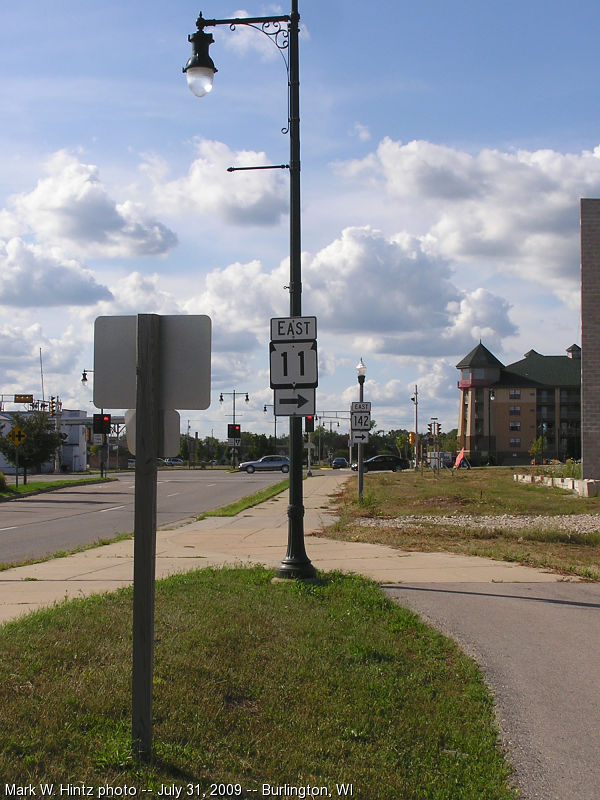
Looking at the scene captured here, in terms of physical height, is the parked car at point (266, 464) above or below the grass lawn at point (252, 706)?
below

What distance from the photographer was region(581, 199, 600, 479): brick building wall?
112 feet

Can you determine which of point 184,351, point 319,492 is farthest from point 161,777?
point 319,492

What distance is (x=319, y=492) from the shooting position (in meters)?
37.6

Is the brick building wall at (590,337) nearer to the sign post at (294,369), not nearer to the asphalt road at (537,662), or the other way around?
the asphalt road at (537,662)

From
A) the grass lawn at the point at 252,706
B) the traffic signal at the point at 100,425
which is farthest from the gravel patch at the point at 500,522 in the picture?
the traffic signal at the point at 100,425

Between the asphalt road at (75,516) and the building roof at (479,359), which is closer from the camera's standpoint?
the asphalt road at (75,516)

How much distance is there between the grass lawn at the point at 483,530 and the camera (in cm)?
1377

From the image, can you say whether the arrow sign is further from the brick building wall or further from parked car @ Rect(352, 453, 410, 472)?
parked car @ Rect(352, 453, 410, 472)

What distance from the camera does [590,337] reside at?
34406 mm

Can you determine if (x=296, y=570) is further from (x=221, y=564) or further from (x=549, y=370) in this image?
(x=549, y=370)

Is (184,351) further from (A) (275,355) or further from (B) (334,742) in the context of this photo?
(A) (275,355)

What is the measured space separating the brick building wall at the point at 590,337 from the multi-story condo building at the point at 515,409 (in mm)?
68181

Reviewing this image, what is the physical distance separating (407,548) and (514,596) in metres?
5.02

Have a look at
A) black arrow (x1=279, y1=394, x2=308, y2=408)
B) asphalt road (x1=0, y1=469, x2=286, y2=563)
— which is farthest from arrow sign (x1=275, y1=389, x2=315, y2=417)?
asphalt road (x1=0, y1=469, x2=286, y2=563)
